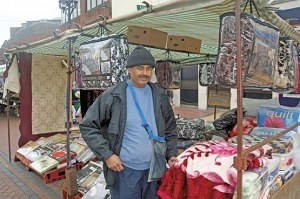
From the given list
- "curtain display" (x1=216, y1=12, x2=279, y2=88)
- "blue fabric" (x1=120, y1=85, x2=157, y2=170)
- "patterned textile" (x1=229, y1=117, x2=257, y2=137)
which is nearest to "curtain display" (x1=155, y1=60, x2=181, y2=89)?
"patterned textile" (x1=229, y1=117, x2=257, y2=137)

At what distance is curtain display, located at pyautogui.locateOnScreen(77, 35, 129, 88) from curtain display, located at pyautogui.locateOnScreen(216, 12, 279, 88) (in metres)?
1.05

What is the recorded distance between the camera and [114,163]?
211cm

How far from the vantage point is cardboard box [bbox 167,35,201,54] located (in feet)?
13.1

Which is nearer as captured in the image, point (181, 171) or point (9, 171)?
point (181, 171)

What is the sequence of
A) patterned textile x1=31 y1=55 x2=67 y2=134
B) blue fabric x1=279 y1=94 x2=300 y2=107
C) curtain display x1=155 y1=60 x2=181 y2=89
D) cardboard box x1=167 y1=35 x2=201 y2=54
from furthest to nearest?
patterned textile x1=31 y1=55 x2=67 y2=134
curtain display x1=155 y1=60 x2=181 y2=89
blue fabric x1=279 y1=94 x2=300 y2=107
cardboard box x1=167 y1=35 x2=201 y2=54

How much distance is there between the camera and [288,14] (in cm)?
453

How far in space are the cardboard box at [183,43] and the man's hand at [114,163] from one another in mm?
2297

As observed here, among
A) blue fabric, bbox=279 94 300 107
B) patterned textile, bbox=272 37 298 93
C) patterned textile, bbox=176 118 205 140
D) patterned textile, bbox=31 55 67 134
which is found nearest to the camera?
patterned textile, bbox=272 37 298 93

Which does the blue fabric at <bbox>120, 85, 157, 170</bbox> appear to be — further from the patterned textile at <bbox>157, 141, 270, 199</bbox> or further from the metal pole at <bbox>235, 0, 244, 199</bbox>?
the metal pole at <bbox>235, 0, 244, 199</bbox>

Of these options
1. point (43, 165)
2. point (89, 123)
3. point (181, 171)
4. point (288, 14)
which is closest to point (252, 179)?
point (181, 171)

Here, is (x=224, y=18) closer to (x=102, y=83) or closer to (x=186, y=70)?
(x=102, y=83)

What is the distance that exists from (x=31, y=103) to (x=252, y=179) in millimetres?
4967

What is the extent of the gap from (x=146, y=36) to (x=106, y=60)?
1.01 meters

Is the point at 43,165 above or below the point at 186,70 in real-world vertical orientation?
below
